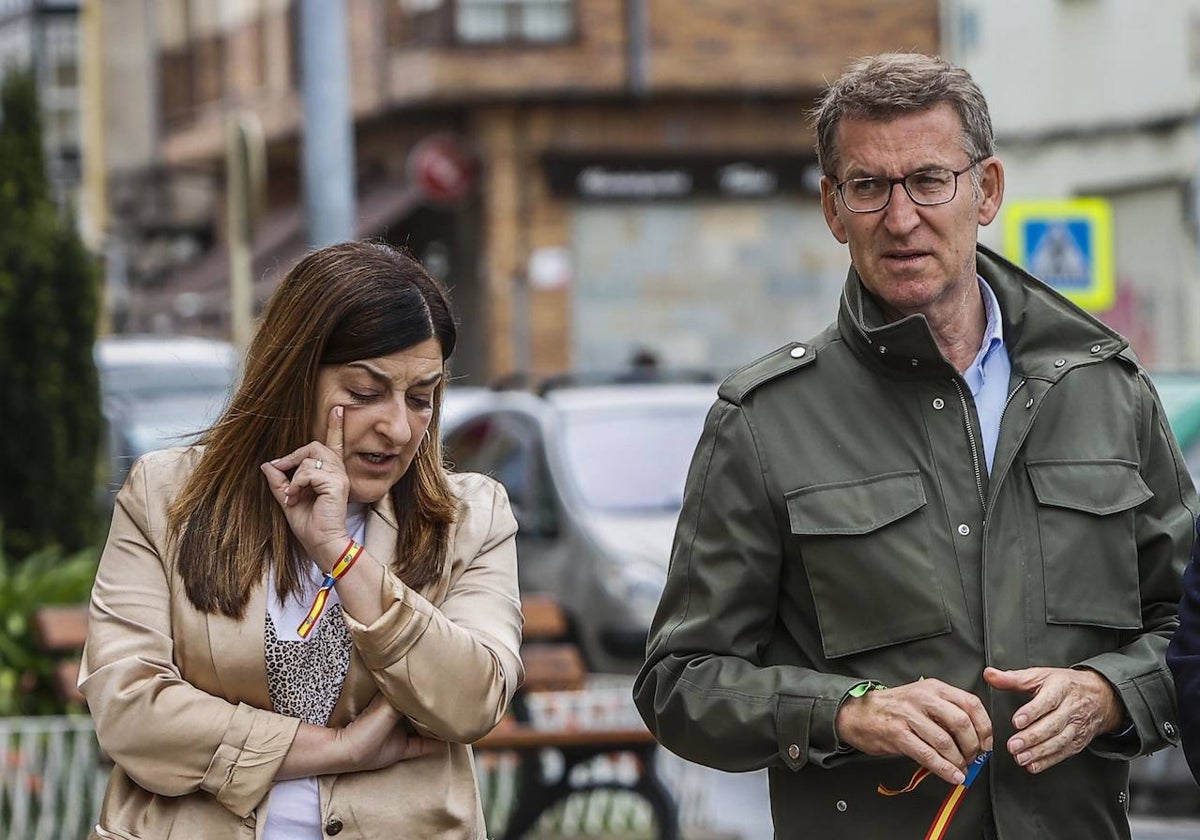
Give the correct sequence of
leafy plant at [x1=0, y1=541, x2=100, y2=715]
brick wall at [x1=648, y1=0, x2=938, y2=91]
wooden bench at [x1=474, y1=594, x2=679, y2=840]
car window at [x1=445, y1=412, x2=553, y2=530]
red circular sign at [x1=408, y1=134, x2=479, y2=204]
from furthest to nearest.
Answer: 1. brick wall at [x1=648, y1=0, x2=938, y2=91]
2. red circular sign at [x1=408, y1=134, x2=479, y2=204]
3. car window at [x1=445, y1=412, x2=553, y2=530]
4. leafy plant at [x1=0, y1=541, x2=100, y2=715]
5. wooden bench at [x1=474, y1=594, x2=679, y2=840]

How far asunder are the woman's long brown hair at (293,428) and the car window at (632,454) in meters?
8.83

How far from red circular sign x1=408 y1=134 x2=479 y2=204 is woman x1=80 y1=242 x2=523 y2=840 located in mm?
25438

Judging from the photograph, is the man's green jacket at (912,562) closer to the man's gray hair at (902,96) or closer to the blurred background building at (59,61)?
the man's gray hair at (902,96)

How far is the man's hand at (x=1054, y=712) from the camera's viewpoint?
3.53 meters

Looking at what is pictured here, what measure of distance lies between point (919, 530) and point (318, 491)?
0.91 m

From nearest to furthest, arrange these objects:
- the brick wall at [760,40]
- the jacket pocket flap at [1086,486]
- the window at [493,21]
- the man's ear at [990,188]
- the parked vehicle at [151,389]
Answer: the jacket pocket flap at [1086,486] < the man's ear at [990,188] < the parked vehicle at [151,389] < the window at [493,21] < the brick wall at [760,40]

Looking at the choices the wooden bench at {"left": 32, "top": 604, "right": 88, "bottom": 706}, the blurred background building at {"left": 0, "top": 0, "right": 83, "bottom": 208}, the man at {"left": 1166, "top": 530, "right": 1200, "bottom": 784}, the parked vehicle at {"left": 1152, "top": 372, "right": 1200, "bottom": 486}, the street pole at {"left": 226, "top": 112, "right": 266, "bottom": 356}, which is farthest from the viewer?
the blurred background building at {"left": 0, "top": 0, "right": 83, "bottom": 208}

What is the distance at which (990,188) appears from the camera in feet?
12.7

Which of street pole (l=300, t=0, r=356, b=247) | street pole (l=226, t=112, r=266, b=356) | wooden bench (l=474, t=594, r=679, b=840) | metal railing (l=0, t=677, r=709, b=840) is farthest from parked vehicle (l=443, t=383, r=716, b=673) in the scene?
wooden bench (l=474, t=594, r=679, b=840)

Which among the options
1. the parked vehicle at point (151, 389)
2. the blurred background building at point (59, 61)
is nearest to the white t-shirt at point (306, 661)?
the parked vehicle at point (151, 389)

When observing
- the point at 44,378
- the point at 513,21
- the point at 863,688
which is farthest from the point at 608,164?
the point at 863,688

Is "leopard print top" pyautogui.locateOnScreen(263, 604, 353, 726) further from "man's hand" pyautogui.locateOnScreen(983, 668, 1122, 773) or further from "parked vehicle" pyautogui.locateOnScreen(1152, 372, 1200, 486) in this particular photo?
"parked vehicle" pyautogui.locateOnScreen(1152, 372, 1200, 486)

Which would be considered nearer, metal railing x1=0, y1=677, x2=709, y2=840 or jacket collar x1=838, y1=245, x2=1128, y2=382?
jacket collar x1=838, y1=245, x2=1128, y2=382

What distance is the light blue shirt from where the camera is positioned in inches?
151
